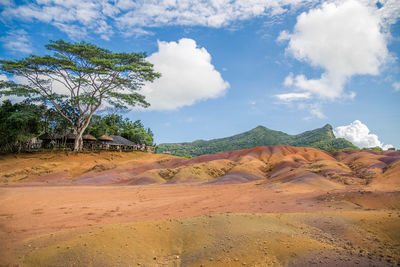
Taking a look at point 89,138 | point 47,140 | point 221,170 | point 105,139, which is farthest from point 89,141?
point 221,170

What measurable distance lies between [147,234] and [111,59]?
87.4 feet

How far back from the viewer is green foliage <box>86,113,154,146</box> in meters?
41.6

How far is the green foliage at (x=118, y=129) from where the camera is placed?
4159 cm

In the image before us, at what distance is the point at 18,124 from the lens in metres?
27.3

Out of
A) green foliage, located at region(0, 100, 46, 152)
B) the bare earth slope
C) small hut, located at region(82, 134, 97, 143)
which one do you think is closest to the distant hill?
small hut, located at region(82, 134, 97, 143)

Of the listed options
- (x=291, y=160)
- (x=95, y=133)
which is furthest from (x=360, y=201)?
(x=95, y=133)

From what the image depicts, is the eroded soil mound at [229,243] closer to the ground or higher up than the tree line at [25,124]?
closer to the ground

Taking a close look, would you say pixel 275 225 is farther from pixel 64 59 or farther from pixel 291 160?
pixel 64 59

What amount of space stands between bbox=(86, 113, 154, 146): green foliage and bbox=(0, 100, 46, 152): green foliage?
33.5ft

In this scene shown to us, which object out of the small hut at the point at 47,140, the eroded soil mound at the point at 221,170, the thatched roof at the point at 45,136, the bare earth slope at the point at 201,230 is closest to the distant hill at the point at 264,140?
the small hut at the point at 47,140

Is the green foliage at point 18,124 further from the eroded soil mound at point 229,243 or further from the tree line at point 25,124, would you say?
the eroded soil mound at point 229,243

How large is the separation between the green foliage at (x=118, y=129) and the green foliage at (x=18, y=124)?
10.2m

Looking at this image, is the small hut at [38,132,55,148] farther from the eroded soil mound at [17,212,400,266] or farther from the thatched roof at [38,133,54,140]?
the eroded soil mound at [17,212,400,266]

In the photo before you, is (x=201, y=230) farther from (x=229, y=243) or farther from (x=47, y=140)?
(x=47, y=140)
